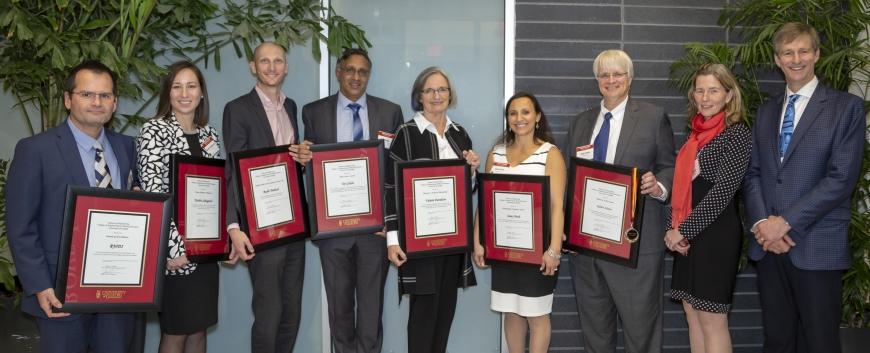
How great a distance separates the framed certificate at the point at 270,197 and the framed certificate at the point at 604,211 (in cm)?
136

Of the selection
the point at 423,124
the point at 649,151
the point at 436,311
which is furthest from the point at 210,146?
the point at 649,151

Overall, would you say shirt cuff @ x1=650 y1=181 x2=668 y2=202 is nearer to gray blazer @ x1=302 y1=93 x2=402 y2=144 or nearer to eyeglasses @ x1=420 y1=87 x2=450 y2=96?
eyeglasses @ x1=420 y1=87 x2=450 y2=96

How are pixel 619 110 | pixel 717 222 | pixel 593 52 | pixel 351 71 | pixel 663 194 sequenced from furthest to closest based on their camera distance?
pixel 593 52, pixel 351 71, pixel 619 110, pixel 663 194, pixel 717 222

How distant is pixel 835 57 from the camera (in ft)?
11.3

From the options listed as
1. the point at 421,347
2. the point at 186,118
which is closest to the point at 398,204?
the point at 421,347

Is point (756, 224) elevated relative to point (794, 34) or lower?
lower

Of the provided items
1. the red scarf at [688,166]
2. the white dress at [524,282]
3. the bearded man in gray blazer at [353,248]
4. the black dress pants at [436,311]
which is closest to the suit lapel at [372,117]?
the bearded man in gray blazer at [353,248]

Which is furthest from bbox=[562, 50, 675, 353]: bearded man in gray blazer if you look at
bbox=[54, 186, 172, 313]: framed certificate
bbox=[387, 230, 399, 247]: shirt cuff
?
bbox=[54, 186, 172, 313]: framed certificate

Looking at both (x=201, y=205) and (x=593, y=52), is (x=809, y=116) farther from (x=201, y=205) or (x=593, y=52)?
(x=201, y=205)

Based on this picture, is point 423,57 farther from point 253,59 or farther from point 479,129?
point 253,59

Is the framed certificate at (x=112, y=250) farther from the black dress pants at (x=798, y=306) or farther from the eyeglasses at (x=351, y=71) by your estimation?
the black dress pants at (x=798, y=306)

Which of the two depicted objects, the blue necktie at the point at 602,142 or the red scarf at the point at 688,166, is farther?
the blue necktie at the point at 602,142

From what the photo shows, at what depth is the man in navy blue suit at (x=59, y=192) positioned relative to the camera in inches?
94.6

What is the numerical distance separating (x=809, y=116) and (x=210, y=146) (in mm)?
2732
